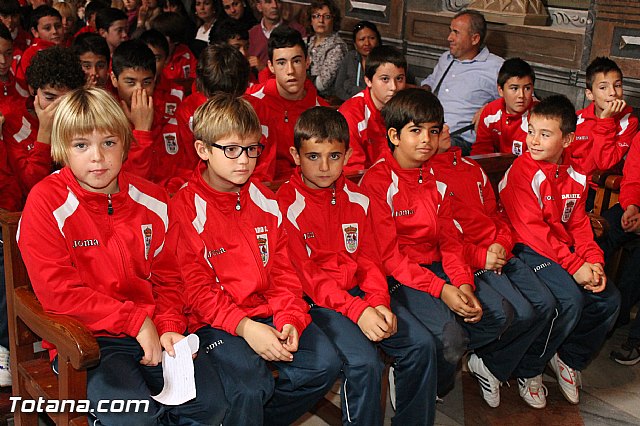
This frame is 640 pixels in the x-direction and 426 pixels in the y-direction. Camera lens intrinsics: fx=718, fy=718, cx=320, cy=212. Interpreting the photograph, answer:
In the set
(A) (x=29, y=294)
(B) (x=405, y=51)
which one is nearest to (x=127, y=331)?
(A) (x=29, y=294)

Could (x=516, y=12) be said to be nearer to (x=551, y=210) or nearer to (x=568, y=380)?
(x=551, y=210)

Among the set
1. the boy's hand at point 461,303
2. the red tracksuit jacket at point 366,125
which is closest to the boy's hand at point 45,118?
the red tracksuit jacket at point 366,125

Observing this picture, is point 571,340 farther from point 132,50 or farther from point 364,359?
point 132,50

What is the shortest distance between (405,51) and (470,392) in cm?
347

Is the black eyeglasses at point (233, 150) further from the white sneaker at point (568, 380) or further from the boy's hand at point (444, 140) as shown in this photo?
the white sneaker at point (568, 380)

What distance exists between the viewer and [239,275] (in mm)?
2291

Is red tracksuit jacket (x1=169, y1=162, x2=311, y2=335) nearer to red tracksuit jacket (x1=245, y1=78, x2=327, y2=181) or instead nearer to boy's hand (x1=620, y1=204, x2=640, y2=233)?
red tracksuit jacket (x1=245, y1=78, x2=327, y2=181)

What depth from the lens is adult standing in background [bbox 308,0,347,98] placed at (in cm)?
536

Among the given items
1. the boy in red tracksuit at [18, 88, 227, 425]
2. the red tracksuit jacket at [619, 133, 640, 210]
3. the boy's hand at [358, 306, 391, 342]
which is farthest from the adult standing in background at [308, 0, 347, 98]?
the boy in red tracksuit at [18, 88, 227, 425]

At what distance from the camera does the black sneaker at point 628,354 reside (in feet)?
10.6

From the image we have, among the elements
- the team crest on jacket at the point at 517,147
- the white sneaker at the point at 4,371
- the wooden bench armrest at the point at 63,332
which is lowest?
the white sneaker at the point at 4,371

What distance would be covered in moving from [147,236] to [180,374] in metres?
0.43

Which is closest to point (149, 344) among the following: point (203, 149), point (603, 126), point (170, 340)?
point (170, 340)

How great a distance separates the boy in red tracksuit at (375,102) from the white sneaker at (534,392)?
50.4 inches
